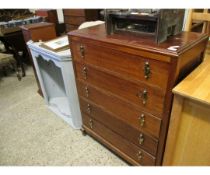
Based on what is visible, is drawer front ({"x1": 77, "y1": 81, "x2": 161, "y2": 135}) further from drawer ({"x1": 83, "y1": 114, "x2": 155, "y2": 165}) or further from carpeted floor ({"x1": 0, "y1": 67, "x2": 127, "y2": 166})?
carpeted floor ({"x1": 0, "y1": 67, "x2": 127, "y2": 166})

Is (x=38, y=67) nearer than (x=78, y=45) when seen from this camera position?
No

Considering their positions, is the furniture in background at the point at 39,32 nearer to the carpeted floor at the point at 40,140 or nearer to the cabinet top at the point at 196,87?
the carpeted floor at the point at 40,140

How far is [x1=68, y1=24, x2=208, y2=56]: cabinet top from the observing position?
2.75 feet

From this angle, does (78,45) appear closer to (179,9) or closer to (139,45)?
(139,45)

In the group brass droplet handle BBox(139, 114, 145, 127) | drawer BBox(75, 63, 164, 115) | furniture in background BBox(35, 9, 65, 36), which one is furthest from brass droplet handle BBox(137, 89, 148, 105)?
furniture in background BBox(35, 9, 65, 36)

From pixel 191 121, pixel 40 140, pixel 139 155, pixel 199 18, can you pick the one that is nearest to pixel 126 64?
pixel 191 121

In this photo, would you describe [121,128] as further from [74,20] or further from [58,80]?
[74,20]

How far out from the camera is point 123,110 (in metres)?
1.18

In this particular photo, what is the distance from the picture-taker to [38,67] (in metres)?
1.94

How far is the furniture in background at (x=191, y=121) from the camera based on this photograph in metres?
0.82

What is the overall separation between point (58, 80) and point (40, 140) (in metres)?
0.70

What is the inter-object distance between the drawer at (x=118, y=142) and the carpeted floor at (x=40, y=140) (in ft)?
0.53

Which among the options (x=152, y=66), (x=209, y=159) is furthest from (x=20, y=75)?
(x=209, y=159)
